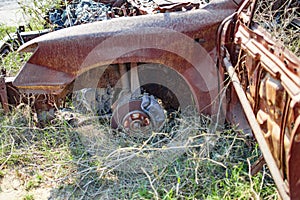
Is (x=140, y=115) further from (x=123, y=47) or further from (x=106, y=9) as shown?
(x=106, y=9)

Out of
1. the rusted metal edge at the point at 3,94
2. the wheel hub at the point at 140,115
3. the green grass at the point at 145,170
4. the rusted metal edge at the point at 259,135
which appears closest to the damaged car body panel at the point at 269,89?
the rusted metal edge at the point at 259,135

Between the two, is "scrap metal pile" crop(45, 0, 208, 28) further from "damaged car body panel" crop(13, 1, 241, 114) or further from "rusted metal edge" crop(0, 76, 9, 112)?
"rusted metal edge" crop(0, 76, 9, 112)

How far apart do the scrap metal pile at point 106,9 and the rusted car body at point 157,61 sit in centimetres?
19

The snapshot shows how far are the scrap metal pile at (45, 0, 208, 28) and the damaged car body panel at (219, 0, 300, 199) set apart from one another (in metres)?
0.51

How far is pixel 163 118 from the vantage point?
3.11m

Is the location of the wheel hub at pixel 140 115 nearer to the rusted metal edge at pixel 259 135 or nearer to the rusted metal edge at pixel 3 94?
the rusted metal edge at pixel 259 135

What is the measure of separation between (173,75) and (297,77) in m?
1.47

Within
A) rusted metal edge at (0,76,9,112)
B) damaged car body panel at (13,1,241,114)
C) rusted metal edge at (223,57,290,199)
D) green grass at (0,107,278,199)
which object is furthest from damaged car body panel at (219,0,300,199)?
rusted metal edge at (0,76,9,112)

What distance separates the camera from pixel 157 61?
296 cm

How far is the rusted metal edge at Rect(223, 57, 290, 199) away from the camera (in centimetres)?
192

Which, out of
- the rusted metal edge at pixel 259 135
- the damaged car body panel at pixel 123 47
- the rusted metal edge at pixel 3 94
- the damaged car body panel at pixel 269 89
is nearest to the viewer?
the damaged car body panel at pixel 269 89

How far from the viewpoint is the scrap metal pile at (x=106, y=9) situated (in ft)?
10.2

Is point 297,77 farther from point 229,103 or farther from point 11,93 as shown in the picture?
point 11,93

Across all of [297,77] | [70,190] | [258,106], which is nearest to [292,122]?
[297,77]
